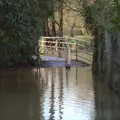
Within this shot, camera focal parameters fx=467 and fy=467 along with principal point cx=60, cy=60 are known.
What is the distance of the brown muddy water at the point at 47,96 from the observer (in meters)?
11.2

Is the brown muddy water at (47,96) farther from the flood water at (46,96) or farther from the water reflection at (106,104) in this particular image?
Answer: the water reflection at (106,104)

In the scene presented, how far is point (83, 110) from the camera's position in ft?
38.5

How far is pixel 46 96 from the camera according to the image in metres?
14.3

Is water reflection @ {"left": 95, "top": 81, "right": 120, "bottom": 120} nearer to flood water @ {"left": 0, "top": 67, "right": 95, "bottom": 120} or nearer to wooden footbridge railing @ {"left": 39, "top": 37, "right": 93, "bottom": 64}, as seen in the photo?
flood water @ {"left": 0, "top": 67, "right": 95, "bottom": 120}

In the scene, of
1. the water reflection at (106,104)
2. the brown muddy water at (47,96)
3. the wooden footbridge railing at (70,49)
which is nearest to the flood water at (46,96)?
the brown muddy water at (47,96)

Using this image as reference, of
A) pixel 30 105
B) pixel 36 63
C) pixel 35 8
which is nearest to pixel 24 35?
pixel 35 8

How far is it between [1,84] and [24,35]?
444 cm

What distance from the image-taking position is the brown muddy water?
1122 centimetres

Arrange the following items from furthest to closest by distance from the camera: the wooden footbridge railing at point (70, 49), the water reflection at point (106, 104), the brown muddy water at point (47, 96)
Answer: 1. the wooden footbridge railing at point (70, 49)
2. the brown muddy water at point (47, 96)
3. the water reflection at point (106, 104)

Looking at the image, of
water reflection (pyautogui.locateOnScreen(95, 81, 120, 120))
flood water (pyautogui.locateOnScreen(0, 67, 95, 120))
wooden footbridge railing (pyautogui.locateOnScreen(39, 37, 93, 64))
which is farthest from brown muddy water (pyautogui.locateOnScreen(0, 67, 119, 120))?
wooden footbridge railing (pyautogui.locateOnScreen(39, 37, 93, 64))

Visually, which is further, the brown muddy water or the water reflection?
the brown muddy water

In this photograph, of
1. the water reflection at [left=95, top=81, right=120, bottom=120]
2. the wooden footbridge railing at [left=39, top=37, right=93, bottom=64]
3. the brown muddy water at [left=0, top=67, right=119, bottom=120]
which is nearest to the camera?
the water reflection at [left=95, top=81, right=120, bottom=120]

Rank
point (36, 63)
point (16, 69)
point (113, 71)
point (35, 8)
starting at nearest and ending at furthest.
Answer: point (113, 71), point (35, 8), point (16, 69), point (36, 63)

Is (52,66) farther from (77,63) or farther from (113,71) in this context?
(113,71)
